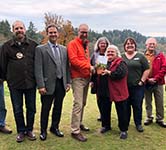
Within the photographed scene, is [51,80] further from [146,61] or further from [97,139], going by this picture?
[146,61]

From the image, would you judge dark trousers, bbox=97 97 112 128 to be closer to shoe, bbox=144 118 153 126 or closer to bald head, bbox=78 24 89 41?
shoe, bbox=144 118 153 126

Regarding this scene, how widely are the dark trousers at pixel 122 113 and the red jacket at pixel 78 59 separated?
2.82ft

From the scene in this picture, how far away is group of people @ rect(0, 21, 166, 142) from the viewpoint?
17.5ft

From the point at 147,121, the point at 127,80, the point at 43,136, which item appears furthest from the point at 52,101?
the point at 147,121

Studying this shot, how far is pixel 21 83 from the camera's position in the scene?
5.33m

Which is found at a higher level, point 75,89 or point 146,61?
point 146,61

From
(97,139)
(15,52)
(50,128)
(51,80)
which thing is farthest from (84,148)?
(15,52)

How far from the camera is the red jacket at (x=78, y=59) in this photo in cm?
557

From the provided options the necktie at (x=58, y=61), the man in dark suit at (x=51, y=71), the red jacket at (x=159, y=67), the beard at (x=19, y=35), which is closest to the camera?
the beard at (x=19, y=35)

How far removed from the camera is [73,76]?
5.81m

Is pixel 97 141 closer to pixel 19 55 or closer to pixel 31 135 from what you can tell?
pixel 31 135

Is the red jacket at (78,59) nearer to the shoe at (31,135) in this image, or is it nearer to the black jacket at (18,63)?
the black jacket at (18,63)

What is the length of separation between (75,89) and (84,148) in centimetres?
110

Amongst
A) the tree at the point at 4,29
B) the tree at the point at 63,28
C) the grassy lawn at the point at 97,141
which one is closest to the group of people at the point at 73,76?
the grassy lawn at the point at 97,141
